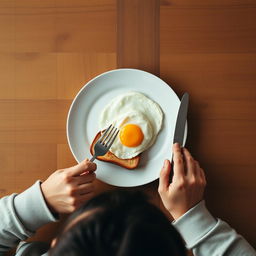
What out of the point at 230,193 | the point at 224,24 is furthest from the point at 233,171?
the point at 224,24

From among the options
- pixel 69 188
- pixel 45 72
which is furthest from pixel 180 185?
pixel 45 72

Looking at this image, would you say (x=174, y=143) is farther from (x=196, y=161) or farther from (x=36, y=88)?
(x=36, y=88)

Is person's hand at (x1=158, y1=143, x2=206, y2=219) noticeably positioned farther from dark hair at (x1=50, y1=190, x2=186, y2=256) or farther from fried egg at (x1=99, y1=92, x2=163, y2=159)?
dark hair at (x1=50, y1=190, x2=186, y2=256)

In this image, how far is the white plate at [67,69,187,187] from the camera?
958 mm

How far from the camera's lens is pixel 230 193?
0.99 meters

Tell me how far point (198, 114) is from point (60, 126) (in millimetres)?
417

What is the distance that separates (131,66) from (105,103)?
14 cm

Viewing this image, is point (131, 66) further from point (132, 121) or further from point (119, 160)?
point (119, 160)

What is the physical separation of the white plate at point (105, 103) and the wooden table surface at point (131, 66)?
5 cm

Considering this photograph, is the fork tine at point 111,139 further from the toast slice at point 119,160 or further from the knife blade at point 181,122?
the knife blade at point 181,122

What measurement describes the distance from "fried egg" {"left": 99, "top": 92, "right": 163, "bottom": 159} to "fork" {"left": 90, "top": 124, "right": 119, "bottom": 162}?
0.08 feet

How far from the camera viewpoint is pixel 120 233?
0.48m

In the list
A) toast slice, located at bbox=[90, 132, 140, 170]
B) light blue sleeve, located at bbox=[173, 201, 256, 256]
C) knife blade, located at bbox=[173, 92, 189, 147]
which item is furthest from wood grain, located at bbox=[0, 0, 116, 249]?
light blue sleeve, located at bbox=[173, 201, 256, 256]

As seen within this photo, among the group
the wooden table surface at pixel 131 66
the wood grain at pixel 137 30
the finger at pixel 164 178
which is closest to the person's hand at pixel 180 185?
the finger at pixel 164 178
